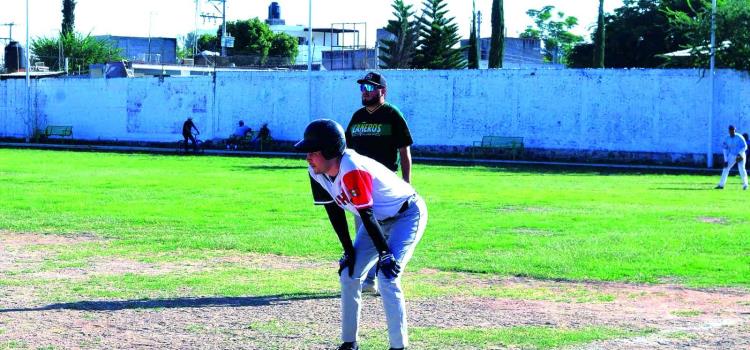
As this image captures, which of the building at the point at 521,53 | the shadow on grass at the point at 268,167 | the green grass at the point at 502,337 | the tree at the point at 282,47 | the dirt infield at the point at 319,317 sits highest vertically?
the tree at the point at 282,47

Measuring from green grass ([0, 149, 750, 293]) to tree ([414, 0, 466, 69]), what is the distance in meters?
39.5

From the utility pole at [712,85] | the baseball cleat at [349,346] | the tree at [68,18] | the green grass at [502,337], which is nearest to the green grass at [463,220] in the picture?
the green grass at [502,337]

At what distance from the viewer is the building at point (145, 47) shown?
335ft

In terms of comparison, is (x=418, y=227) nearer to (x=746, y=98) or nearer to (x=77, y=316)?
(x=77, y=316)

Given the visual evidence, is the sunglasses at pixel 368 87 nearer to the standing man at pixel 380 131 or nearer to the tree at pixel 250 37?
the standing man at pixel 380 131

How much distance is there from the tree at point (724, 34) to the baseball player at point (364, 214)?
34.8 metres

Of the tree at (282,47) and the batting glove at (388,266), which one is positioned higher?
the tree at (282,47)

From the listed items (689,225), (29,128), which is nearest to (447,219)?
(689,225)

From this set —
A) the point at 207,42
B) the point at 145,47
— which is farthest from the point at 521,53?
the point at 207,42

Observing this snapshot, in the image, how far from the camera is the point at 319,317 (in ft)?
29.5

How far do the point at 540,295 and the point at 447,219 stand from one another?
23.4 feet

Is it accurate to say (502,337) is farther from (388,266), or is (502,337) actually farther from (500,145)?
(500,145)

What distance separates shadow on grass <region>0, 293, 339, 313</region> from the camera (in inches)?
367

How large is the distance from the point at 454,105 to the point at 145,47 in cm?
6665
